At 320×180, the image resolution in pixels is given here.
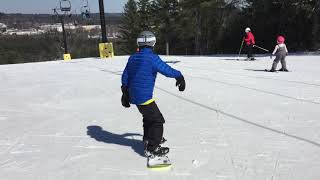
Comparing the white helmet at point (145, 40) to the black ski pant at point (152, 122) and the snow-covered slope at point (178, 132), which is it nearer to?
the black ski pant at point (152, 122)

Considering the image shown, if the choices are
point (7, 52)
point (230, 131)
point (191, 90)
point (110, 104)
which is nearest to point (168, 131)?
point (230, 131)

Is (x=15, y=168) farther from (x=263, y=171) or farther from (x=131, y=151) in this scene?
(x=263, y=171)

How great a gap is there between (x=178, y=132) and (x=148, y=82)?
1.85 m

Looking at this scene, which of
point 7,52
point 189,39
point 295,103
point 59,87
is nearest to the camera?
point 295,103

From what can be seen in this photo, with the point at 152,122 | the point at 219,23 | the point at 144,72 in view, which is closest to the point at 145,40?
the point at 144,72

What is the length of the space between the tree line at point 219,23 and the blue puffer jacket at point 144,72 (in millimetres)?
24359

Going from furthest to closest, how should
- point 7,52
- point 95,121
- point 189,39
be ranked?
1. point 7,52
2. point 189,39
3. point 95,121

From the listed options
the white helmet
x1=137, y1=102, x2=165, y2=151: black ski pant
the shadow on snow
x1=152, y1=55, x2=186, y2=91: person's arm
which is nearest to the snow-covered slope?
the shadow on snow

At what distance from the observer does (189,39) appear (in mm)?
52812

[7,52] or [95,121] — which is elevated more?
[95,121]

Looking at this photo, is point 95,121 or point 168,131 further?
point 95,121

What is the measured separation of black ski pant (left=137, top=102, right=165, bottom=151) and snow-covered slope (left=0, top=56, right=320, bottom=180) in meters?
0.28

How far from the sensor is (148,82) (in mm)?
5004

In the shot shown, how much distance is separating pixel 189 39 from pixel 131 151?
1876 inches
